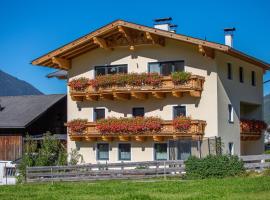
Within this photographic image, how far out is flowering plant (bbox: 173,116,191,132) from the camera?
3528 centimetres

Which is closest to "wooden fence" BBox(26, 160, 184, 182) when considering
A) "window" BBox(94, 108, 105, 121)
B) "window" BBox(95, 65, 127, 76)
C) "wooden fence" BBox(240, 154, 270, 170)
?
"wooden fence" BBox(240, 154, 270, 170)

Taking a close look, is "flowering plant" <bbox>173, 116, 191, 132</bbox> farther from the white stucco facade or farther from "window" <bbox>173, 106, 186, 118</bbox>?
"window" <bbox>173, 106, 186, 118</bbox>

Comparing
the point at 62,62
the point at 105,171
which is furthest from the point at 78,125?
the point at 105,171

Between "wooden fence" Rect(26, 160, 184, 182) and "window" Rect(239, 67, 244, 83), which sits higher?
"window" Rect(239, 67, 244, 83)

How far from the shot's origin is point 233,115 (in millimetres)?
38594

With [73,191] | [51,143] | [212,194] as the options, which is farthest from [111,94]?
[212,194]

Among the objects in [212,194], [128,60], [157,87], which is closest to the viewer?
[212,194]

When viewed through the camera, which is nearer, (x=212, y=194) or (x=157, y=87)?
(x=212, y=194)

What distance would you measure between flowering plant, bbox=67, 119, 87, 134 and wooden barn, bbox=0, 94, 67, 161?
242 cm

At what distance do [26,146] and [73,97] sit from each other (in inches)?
173

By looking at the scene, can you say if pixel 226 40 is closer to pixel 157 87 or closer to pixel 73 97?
pixel 157 87

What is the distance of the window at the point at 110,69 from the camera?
38.9 metres

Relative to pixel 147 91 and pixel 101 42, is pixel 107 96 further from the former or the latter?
pixel 101 42

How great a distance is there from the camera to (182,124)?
3534 centimetres
